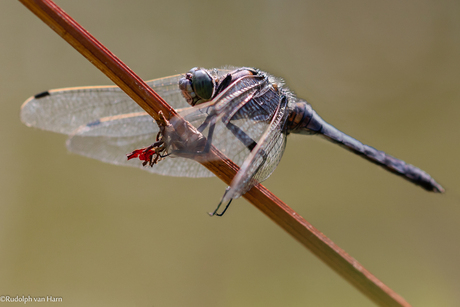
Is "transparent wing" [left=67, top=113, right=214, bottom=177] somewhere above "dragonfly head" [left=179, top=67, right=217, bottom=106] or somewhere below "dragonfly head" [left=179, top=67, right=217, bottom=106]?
below

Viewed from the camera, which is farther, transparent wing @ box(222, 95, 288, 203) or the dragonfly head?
the dragonfly head

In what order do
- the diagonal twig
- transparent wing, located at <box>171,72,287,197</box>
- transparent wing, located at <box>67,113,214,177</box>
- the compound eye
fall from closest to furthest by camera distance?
the diagonal twig, transparent wing, located at <box>171,72,287,197</box>, the compound eye, transparent wing, located at <box>67,113,214,177</box>

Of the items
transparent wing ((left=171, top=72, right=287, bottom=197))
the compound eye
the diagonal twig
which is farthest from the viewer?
the compound eye

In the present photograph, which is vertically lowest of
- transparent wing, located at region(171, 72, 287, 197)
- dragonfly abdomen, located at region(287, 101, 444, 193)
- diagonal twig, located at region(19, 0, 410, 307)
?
diagonal twig, located at region(19, 0, 410, 307)

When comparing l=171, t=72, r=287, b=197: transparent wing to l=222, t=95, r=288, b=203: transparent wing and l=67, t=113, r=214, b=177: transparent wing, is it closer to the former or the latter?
l=222, t=95, r=288, b=203: transparent wing

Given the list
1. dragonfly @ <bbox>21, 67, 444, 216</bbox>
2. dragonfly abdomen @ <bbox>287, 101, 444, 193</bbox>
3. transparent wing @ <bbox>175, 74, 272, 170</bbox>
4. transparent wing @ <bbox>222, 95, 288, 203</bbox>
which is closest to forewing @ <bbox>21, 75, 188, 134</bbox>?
dragonfly @ <bbox>21, 67, 444, 216</bbox>

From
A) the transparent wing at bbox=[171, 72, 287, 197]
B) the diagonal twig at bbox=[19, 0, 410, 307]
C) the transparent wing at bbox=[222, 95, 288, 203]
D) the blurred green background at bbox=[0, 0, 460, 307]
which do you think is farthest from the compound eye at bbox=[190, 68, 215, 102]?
the blurred green background at bbox=[0, 0, 460, 307]

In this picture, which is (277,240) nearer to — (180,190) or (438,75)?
(180,190)

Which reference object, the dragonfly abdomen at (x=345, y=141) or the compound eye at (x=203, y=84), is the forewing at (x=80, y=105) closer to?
the compound eye at (x=203, y=84)
